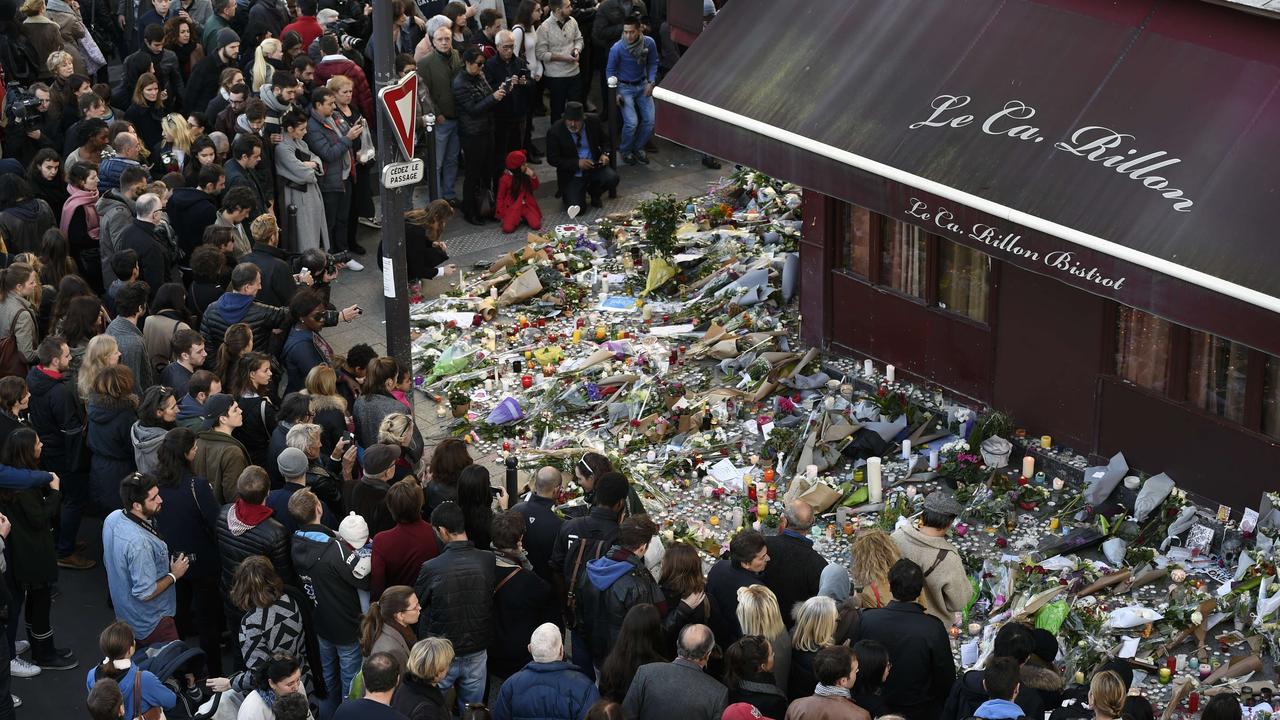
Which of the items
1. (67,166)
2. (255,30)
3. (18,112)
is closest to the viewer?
(67,166)

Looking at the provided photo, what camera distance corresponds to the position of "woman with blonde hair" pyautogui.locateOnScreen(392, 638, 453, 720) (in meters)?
7.82

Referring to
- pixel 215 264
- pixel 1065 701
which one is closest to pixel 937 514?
pixel 1065 701

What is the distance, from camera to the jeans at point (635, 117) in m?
18.5

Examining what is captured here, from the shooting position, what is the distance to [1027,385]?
1256 cm

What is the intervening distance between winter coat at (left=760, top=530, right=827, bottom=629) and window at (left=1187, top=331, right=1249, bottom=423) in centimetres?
380

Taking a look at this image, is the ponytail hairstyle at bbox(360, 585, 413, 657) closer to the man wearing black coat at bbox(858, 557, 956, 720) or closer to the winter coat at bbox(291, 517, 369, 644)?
the winter coat at bbox(291, 517, 369, 644)

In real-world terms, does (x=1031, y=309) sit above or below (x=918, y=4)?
Answer: below

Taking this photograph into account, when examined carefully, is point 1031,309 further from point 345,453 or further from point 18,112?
point 18,112

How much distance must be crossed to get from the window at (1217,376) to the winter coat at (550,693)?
5541 mm

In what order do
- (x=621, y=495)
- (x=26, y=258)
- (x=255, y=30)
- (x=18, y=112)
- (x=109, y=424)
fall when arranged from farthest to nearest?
(x=255, y=30)
(x=18, y=112)
(x=26, y=258)
(x=109, y=424)
(x=621, y=495)

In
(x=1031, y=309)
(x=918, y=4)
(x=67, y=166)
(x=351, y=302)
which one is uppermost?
(x=918, y=4)

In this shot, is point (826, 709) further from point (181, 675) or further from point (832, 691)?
point (181, 675)

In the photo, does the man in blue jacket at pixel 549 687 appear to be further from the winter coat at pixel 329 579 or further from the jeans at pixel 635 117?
the jeans at pixel 635 117

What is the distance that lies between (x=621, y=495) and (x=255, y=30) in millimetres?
10352
